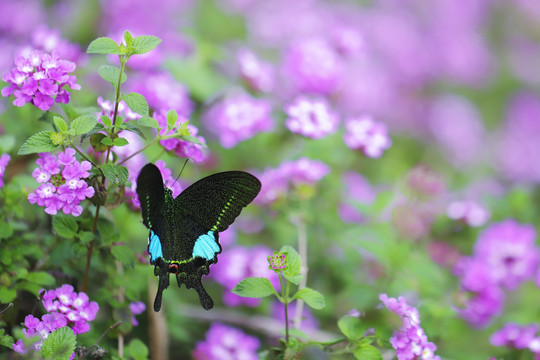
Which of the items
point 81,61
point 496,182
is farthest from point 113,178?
point 496,182

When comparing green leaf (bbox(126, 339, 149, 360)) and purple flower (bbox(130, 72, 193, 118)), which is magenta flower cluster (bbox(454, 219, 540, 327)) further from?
purple flower (bbox(130, 72, 193, 118))

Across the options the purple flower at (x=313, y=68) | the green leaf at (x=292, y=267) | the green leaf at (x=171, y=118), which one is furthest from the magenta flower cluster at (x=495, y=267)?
the green leaf at (x=171, y=118)

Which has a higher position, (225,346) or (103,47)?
(103,47)

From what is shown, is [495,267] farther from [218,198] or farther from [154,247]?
[154,247]

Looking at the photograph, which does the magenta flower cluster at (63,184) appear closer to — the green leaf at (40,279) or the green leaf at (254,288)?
the green leaf at (40,279)

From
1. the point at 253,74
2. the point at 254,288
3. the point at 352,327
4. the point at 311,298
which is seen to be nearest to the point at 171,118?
the point at 254,288

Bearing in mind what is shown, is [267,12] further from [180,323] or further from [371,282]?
[180,323]
